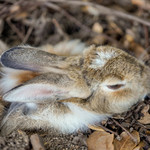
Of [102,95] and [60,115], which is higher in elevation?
[102,95]

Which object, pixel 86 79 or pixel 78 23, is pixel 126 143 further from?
pixel 78 23

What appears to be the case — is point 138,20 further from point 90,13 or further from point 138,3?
point 90,13

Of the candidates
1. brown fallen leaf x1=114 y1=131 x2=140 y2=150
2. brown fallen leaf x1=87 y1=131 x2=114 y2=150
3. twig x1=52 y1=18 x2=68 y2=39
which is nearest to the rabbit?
brown fallen leaf x1=87 y1=131 x2=114 y2=150

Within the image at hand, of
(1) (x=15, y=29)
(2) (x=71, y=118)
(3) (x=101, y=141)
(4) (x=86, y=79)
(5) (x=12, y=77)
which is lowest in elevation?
(3) (x=101, y=141)

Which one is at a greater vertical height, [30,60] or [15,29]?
[30,60]

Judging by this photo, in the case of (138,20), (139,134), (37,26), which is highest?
(138,20)

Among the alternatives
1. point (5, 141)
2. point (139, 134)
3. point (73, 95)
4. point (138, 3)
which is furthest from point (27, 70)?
point (138, 3)

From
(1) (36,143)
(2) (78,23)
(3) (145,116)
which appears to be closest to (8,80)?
(1) (36,143)
